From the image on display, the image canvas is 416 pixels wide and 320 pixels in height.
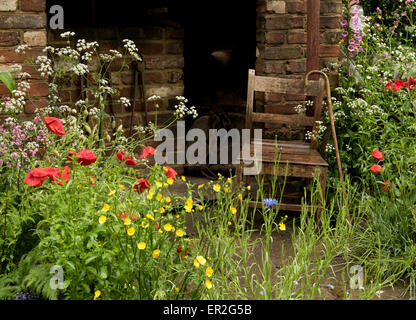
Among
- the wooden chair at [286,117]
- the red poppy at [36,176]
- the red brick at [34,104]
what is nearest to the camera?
the red poppy at [36,176]

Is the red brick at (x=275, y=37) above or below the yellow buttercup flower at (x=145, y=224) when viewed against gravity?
above

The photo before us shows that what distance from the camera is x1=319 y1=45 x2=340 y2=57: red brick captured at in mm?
4207

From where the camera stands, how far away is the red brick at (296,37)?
159 inches

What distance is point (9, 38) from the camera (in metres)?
3.42

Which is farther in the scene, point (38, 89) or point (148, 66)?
point (148, 66)

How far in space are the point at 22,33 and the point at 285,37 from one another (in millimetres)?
1739

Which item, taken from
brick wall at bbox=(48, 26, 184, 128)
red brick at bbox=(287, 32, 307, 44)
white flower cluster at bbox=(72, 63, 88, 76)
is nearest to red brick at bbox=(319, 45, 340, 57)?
red brick at bbox=(287, 32, 307, 44)

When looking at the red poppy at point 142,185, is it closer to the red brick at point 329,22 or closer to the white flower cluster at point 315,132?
the white flower cluster at point 315,132

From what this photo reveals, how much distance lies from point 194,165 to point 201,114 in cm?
50

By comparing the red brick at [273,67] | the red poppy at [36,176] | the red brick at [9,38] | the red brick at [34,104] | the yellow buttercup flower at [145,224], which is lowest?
the yellow buttercup flower at [145,224]

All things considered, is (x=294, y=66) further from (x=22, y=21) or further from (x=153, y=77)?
(x=22, y=21)

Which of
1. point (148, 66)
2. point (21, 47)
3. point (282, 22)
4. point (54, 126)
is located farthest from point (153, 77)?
point (54, 126)

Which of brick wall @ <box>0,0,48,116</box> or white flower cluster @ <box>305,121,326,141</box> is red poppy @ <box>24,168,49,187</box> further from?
white flower cluster @ <box>305,121,326,141</box>

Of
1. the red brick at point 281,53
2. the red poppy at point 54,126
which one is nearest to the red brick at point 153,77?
the red brick at point 281,53
